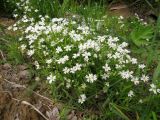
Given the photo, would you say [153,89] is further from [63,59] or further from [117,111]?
[63,59]

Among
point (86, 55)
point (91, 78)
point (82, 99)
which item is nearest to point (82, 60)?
point (86, 55)

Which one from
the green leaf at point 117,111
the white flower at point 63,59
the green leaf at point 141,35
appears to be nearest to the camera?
the green leaf at point 117,111

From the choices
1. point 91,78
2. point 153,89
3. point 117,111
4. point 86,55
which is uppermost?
point 86,55

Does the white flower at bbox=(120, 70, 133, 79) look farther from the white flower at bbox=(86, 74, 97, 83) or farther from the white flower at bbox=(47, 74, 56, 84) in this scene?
the white flower at bbox=(47, 74, 56, 84)

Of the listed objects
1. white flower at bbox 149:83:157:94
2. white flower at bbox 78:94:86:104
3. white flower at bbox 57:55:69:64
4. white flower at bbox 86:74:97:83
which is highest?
white flower at bbox 57:55:69:64

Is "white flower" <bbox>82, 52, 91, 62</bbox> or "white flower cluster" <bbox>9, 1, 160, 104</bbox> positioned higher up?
"white flower" <bbox>82, 52, 91, 62</bbox>

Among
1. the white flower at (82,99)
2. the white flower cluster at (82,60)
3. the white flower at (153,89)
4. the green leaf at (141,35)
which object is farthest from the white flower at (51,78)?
the green leaf at (141,35)

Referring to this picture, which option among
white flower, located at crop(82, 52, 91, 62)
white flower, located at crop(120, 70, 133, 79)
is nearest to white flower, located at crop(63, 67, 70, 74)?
white flower, located at crop(82, 52, 91, 62)

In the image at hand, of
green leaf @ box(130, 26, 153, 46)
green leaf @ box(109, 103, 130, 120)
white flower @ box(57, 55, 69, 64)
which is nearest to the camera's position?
green leaf @ box(109, 103, 130, 120)

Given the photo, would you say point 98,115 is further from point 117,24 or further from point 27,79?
point 117,24

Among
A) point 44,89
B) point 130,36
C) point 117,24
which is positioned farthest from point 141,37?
point 44,89

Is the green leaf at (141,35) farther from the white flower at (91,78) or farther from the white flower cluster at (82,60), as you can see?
the white flower at (91,78)

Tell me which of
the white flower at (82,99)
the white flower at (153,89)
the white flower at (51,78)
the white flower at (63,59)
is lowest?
the white flower at (82,99)
